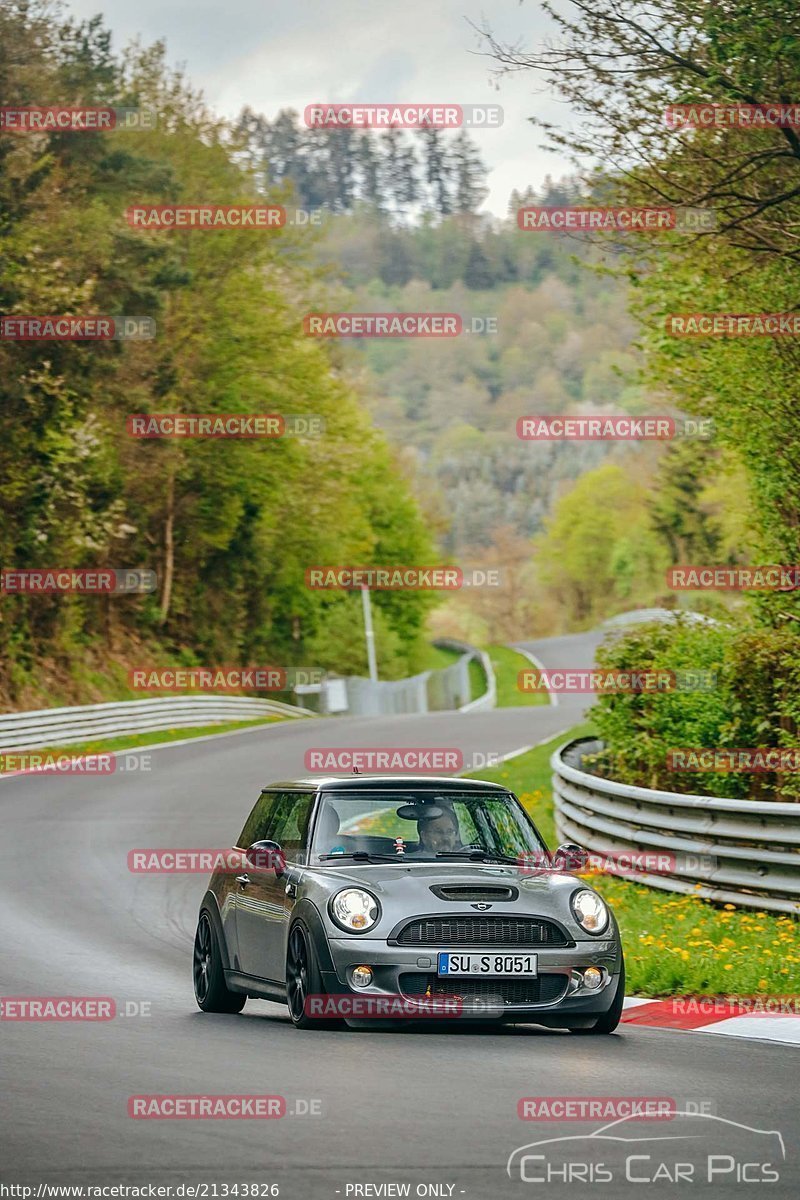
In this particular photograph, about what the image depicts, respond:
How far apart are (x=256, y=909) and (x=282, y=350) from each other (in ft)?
157

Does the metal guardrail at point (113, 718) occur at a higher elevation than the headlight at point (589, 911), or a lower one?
lower

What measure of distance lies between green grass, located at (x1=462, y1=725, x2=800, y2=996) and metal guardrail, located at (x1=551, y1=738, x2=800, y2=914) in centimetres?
16

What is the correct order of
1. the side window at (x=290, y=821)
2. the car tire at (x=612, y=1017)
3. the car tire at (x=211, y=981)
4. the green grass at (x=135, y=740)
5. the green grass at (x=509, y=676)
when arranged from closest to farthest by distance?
the car tire at (x=612, y=1017), the side window at (x=290, y=821), the car tire at (x=211, y=981), the green grass at (x=135, y=740), the green grass at (x=509, y=676)

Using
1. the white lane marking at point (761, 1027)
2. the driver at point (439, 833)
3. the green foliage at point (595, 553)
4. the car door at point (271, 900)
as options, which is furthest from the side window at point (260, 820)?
the green foliage at point (595, 553)

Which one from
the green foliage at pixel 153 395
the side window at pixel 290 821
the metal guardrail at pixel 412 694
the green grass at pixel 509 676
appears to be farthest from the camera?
the green grass at pixel 509 676

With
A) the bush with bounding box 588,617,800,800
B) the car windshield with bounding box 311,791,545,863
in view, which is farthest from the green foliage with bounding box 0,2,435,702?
the car windshield with bounding box 311,791,545,863

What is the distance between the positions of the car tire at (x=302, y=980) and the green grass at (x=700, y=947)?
9.41 ft

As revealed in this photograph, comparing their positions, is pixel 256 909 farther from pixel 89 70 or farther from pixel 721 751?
pixel 89 70

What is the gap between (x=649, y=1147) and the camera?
6445 millimetres

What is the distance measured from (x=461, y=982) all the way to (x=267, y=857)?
177cm

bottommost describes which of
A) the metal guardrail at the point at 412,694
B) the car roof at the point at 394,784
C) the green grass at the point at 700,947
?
the metal guardrail at the point at 412,694

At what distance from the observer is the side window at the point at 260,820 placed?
1116cm

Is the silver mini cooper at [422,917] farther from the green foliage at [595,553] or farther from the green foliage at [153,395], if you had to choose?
the green foliage at [595,553]

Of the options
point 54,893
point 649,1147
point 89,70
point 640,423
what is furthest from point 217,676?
point 649,1147
